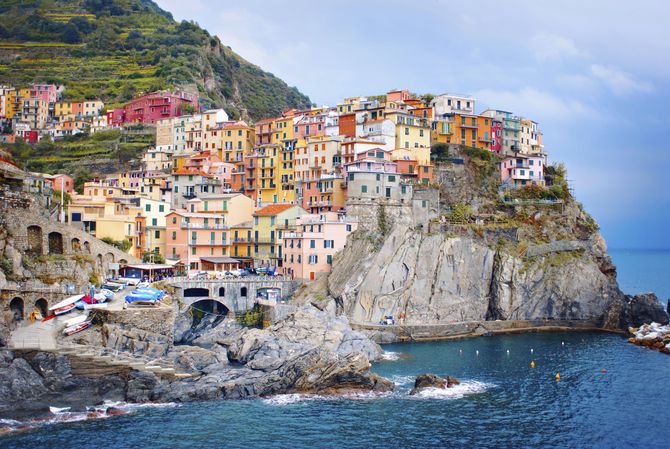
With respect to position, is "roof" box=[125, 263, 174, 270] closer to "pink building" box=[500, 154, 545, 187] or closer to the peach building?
the peach building

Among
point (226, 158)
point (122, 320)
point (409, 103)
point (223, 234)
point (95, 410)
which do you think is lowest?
point (95, 410)

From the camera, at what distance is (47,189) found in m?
76.0

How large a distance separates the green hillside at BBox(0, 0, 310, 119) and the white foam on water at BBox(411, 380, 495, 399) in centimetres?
8647

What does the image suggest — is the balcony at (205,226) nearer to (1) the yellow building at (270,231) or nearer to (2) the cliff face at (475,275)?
(1) the yellow building at (270,231)

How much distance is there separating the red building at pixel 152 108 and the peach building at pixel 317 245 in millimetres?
50079

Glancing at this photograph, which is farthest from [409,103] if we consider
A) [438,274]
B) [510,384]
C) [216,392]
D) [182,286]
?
[216,392]

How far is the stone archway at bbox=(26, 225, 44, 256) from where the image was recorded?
212ft

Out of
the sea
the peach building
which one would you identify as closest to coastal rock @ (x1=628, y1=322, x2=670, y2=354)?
the sea

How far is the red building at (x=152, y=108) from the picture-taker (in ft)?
391

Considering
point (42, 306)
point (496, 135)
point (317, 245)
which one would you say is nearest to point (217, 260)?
point (317, 245)

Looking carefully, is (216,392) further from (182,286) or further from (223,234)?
(223,234)

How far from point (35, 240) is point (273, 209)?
86.9 feet

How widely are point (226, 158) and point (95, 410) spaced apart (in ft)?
201

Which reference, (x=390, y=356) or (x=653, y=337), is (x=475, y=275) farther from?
(x=390, y=356)
